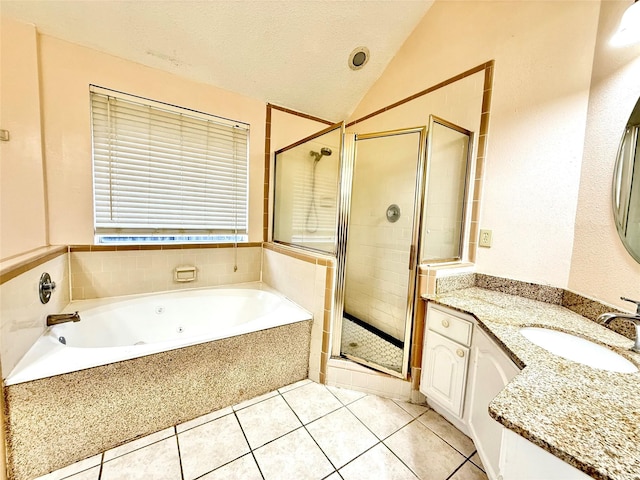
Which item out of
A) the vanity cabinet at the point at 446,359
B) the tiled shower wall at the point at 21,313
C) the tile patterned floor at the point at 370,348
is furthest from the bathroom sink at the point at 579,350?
the tiled shower wall at the point at 21,313

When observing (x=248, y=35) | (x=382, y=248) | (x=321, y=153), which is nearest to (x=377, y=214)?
(x=382, y=248)

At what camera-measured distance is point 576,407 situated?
0.59m

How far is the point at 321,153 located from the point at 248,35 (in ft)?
3.22

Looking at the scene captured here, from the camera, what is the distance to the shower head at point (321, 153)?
195cm

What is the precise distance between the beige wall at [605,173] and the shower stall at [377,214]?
59cm

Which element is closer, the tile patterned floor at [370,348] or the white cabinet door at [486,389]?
the white cabinet door at [486,389]

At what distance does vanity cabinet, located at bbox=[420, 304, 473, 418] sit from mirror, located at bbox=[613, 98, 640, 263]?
77cm

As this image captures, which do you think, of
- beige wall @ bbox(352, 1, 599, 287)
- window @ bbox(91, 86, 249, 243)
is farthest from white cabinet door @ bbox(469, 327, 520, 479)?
window @ bbox(91, 86, 249, 243)

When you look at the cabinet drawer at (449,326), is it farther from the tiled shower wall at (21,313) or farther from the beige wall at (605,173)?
the tiled shower wall at (21,313)

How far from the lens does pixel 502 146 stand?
1569 mm

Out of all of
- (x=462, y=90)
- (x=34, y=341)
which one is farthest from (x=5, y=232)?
(x=462, y=90)

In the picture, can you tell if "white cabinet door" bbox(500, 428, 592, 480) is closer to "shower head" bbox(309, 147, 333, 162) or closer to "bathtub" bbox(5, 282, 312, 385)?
"bathtub" bbox(5, 282, 312, 385)

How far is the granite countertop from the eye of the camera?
473 millimetres

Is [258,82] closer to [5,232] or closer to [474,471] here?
[5,232]
